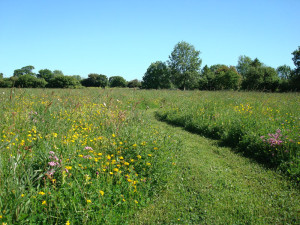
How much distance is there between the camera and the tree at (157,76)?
181 ft

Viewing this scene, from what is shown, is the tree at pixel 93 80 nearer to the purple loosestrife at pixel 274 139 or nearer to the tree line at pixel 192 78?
the tree line at pixel 192 78

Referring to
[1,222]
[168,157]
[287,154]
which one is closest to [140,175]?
[168,157]

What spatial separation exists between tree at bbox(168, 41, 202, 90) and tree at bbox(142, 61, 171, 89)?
10213 millimetres

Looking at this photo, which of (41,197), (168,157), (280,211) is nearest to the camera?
(41,197)

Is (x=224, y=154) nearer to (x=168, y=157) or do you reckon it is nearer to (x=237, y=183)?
(x=237, y=183)

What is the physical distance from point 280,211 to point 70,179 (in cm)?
346

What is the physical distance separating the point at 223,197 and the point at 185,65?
138 feet

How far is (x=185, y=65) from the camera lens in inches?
1705

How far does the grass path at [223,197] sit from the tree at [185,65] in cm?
3955

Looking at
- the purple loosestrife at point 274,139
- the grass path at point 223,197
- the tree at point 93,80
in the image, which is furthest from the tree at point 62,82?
the tree at point 93,80

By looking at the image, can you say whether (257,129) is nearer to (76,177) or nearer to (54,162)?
(76,177)

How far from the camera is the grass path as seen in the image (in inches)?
119

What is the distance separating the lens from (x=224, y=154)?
18.3 feet

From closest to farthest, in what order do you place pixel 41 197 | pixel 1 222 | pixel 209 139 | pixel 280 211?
pixel 1 222, pixel 41 197, pixel 280 211, pixel 209 139
